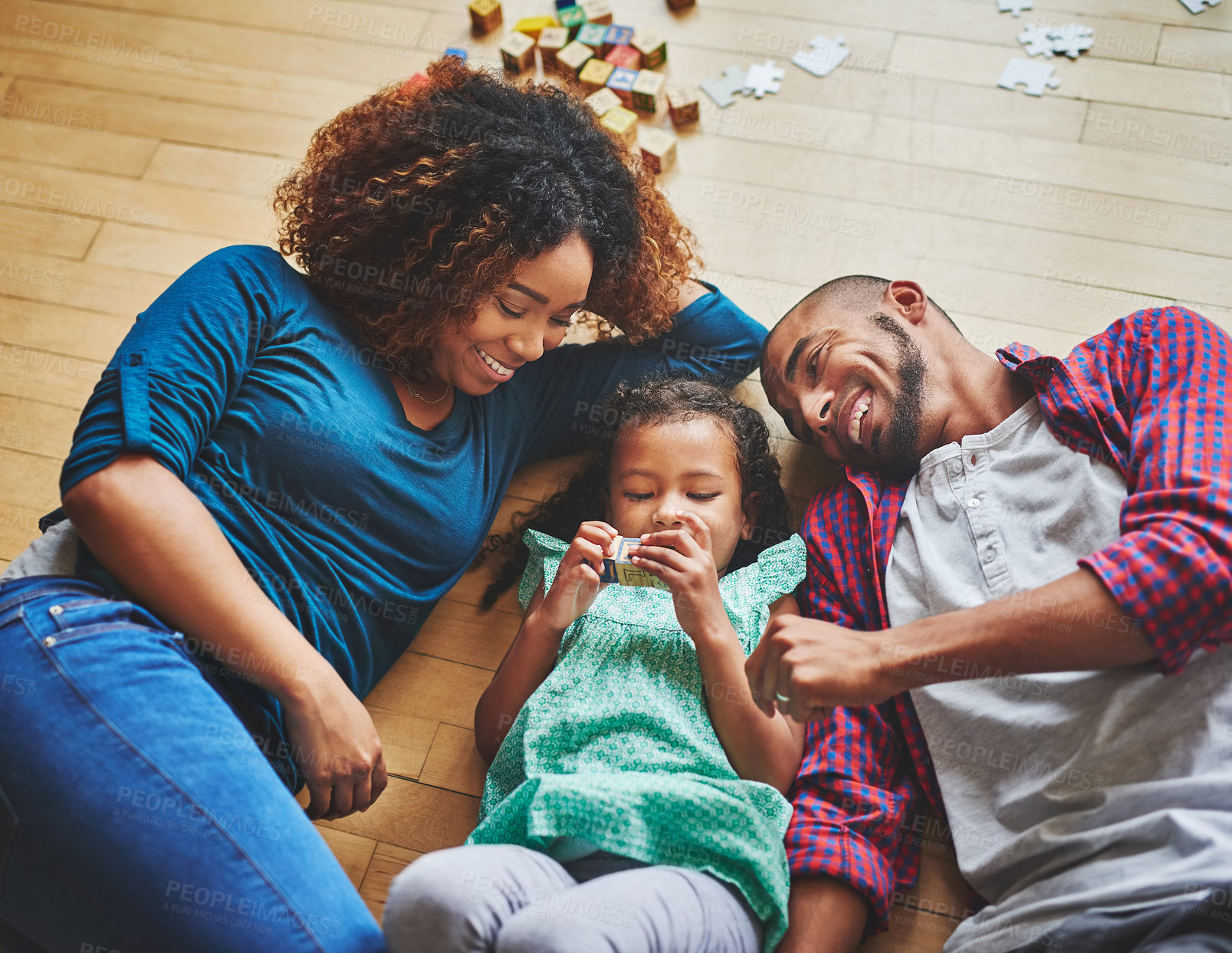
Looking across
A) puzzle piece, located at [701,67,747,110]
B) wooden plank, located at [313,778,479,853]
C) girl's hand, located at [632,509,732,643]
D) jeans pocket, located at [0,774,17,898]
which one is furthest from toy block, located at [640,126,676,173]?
jeans pocket, located at [0,774,17,898]

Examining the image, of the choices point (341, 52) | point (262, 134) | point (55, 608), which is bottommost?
point (55, 608)

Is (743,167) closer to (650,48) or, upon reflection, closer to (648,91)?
(648,91)

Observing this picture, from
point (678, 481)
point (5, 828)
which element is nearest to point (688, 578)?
point (678, 481)

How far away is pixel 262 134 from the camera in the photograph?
9.64ft

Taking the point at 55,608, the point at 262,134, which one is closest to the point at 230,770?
the point at 55,608

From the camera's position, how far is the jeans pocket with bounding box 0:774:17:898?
1.35m

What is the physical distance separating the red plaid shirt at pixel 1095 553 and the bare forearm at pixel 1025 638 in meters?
0.03

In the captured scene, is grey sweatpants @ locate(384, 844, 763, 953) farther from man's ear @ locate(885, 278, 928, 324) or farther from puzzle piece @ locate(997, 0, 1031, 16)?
puzzle piece @ locate(997, 0, 1031, 16)

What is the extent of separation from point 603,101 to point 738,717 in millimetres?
1837

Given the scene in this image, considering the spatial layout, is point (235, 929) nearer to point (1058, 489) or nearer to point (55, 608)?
point (55, 608)

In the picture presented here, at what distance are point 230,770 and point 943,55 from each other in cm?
263

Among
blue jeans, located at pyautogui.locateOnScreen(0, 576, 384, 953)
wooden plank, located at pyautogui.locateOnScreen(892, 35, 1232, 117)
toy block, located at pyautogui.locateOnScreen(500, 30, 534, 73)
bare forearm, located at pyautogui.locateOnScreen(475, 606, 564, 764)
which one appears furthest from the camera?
toy block, located at pyautogui.locateOnScreen(500, 30, 534, 73)

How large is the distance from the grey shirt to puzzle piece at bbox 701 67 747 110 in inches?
56.6

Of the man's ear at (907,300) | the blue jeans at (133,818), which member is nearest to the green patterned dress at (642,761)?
the blue jeans at (133,818)
